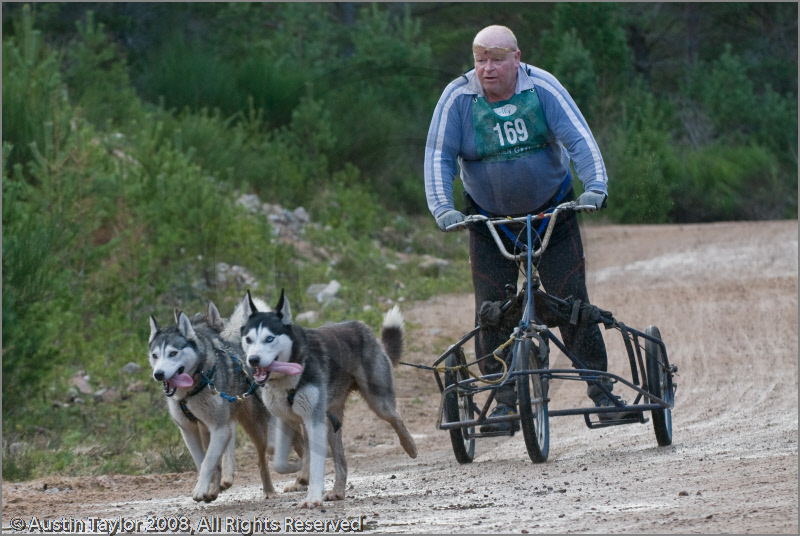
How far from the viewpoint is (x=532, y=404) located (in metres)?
5.99

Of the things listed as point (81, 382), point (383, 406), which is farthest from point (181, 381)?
point (81, 382)

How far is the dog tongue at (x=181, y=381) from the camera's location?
20.3 ft

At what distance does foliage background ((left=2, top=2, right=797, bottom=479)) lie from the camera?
32.1 feet

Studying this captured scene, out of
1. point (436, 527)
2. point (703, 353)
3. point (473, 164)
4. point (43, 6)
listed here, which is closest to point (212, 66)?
point (43, 6)

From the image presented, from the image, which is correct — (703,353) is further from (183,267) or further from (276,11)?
(276,11)

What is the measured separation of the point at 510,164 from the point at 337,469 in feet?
6.61

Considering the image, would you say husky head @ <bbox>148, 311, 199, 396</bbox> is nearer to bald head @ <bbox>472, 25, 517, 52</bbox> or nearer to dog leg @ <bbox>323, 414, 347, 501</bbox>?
dog leg @ <bbox>323, 414, 347, 501</bbox>

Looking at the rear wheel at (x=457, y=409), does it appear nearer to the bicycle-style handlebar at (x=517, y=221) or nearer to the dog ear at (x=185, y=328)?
the bicycle-style handlebar at (x=517, y=221)

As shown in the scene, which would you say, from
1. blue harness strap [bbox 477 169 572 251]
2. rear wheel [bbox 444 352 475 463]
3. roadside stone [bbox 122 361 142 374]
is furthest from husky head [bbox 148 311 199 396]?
roadside stone [bbox 122 361 142 374]

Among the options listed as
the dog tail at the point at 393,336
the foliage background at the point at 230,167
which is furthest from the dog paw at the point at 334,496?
the foliage background at the point at 230,167

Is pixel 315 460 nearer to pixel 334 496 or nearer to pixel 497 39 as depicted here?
pixel 334 496

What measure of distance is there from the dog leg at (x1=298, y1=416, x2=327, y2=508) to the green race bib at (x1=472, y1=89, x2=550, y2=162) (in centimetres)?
183

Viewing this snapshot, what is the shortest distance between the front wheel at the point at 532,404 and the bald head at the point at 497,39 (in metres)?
1.68

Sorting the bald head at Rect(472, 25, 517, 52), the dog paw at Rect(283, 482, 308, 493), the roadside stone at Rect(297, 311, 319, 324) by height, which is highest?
the bald head at Rect(472, 25, 517, 52)
